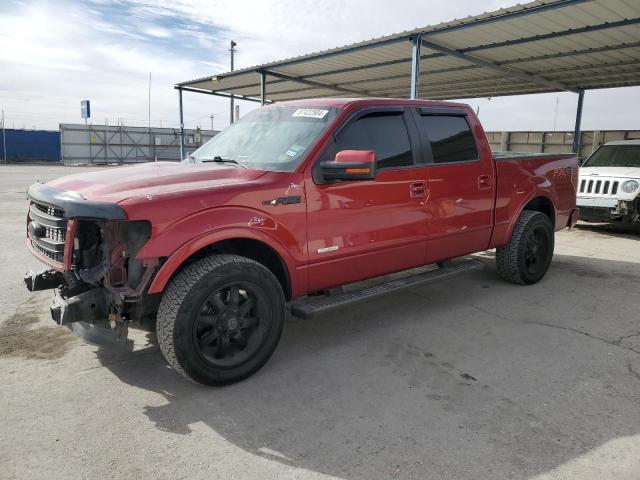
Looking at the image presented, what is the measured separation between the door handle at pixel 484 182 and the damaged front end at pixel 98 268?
3.41 metres

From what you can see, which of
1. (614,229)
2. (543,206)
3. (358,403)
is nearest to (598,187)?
(614,229)

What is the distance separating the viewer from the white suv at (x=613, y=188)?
880cm

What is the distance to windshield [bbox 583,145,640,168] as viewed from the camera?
9.70 m

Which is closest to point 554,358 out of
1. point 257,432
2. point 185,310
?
point 257,432

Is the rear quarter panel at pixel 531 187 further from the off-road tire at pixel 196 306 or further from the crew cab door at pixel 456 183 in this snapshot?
the off-road tire at pixel 196 306

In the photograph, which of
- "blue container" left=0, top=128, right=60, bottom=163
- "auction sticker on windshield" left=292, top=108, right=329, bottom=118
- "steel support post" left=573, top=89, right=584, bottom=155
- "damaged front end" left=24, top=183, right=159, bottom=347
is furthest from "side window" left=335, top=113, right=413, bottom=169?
"blue container" left=0, top=128, right=60, bottom=163

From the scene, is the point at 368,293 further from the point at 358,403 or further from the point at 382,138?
the point at 382,138

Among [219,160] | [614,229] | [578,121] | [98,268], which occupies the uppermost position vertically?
[578,121]

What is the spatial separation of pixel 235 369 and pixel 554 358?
8.12ft

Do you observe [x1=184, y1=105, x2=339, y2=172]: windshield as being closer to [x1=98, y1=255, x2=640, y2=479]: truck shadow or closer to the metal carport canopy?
[x1=98, y1=255, x2=640, y2=479]: truck shadow

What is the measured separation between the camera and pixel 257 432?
2.79 m

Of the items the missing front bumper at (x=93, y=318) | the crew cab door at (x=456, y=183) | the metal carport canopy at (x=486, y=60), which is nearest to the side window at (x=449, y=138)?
the crew cab door at (x=456, y=183)

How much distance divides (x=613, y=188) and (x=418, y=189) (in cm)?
659

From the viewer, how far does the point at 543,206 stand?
239 inches
